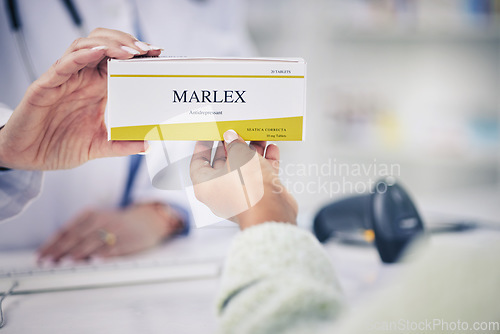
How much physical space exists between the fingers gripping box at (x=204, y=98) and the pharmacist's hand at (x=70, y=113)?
0.02 metres

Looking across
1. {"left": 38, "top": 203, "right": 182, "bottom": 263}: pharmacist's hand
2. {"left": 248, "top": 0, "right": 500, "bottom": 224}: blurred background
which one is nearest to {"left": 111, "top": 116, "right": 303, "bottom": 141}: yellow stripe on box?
{"left": 38, "top": 203, "right": 182, "bottom": 263}: pharmacist's hand

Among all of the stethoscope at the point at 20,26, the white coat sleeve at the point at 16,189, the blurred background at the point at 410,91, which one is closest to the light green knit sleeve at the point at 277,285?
the white coat sleeve at the point at 16,189

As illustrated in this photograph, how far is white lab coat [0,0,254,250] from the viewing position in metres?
0.72

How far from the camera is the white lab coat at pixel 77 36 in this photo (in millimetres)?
720

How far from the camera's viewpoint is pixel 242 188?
37 cm

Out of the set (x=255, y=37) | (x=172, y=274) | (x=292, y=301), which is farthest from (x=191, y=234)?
(x=255, y=37)

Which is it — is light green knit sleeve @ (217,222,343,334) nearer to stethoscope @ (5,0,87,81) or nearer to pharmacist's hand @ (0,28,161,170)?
pharmacist's hand @ (0,28,161,170)

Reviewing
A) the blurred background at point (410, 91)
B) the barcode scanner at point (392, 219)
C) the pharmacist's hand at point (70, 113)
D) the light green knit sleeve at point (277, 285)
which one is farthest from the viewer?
the blurred background at point (410, 91)

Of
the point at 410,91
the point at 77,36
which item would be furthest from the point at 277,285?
the point at 410,91

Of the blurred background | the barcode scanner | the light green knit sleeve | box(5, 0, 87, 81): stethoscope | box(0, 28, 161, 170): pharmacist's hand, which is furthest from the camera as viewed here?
the blurred background

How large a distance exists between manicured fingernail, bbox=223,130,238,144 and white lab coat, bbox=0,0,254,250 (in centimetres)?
22

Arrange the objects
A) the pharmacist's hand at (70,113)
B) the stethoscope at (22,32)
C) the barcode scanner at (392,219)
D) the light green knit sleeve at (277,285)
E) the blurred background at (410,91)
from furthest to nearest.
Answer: the blurred background at (410,91) → the stethoscope at (22,32) → the barcode scanner at (392,219) → the pharmacist's hand at (70,113) → the light green knit sleeve at (277,285)

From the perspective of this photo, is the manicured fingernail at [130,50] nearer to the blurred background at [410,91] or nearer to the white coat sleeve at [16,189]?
the white coat sleeve at [16,189]

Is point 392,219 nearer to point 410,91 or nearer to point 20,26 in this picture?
point 20,26
